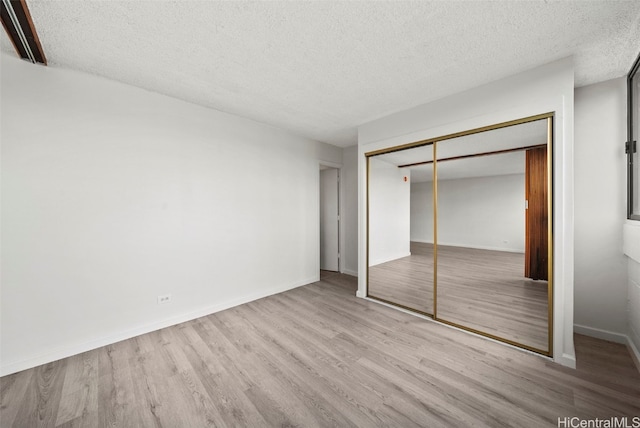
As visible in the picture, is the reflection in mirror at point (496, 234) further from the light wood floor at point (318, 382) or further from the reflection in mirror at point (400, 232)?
the light wood floor at point (318, 382)

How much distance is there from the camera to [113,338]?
2.39 meters

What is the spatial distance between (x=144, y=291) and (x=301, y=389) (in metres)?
2.08

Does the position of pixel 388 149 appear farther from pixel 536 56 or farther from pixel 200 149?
pixel 200 149

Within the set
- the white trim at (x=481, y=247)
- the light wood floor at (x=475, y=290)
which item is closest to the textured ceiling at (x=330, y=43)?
the white trim at (x=481, y=247)

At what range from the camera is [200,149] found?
9.88 ft

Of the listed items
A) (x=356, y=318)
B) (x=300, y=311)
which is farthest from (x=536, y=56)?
(x=300, y=311)

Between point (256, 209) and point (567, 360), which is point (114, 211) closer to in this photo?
point (256, 209)

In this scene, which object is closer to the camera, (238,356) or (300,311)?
(238,356)

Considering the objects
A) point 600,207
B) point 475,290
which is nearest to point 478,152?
point 600,207

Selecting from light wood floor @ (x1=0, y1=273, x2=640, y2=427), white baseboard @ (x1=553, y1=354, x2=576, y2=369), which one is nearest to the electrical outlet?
light wood floor @ (x1=0, y1=273, x2=640, y2=427)

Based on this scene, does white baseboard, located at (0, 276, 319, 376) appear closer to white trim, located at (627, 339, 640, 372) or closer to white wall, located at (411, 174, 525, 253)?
white wall, located at (411, 174, 525, 253)

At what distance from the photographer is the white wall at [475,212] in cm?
307

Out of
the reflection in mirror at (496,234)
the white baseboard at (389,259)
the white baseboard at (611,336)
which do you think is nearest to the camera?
the white baseboard at (611,336)

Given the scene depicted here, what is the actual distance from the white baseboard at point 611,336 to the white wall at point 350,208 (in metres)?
3.15
